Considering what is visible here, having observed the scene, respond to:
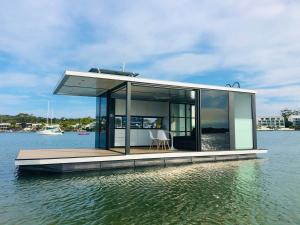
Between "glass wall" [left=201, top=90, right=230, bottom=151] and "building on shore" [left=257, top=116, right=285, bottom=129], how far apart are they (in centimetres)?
9244

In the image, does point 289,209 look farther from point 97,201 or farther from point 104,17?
point 104,17

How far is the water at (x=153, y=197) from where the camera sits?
15.4 ft

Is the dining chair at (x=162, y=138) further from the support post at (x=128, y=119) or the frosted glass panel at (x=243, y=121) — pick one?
the frosted glass panel at (x=243, y=121)

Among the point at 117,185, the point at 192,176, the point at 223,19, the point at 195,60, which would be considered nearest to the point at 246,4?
the point at 223,19

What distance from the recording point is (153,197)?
6008mm

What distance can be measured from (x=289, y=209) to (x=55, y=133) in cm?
5495

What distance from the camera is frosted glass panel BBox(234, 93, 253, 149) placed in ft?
41.0

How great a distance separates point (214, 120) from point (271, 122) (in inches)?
3957

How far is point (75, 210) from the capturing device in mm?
5086

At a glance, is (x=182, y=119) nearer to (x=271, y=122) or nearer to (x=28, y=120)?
(x=28, y=120)

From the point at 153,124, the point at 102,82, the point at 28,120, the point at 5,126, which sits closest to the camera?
the point at 102,82

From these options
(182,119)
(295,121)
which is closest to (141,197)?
(182,119)

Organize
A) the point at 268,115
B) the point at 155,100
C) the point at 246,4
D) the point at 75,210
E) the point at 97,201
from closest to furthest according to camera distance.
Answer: the point at 75,210
the point at 97,201
the point at 246,4
the point at 155,100
the point at 268,115

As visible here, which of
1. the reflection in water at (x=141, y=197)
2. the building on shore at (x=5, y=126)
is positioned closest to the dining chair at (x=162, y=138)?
the reflection in water at (x=141, y=197)
